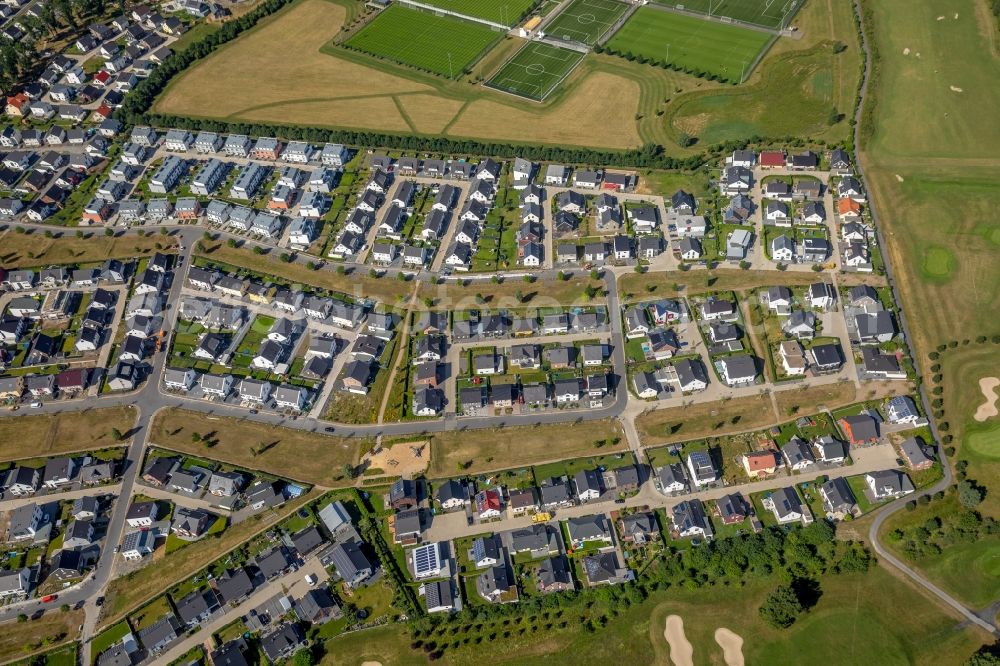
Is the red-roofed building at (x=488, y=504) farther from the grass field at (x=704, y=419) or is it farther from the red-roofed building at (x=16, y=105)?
the red-roofed building at (x=16, y=105)

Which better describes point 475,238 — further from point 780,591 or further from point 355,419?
point 780,591

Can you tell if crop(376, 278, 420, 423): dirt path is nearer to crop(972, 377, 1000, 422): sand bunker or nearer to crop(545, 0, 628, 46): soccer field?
crop(972, 377, 1000, 422): sand bunker

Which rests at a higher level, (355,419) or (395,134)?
(395,134)

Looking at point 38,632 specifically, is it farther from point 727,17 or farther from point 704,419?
point 727,17

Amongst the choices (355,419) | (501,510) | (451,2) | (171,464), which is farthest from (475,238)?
(451,2)

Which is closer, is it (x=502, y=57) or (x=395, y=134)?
(x=395, y=134)

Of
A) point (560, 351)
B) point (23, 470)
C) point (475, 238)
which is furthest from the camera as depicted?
point (475, 238)

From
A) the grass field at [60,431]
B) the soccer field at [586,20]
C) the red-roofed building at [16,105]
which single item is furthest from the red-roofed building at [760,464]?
the red-roofed building at [16,105]

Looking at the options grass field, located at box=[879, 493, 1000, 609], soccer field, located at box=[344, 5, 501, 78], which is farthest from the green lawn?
soccer field, located at box=[344, 5, 501, 78]
